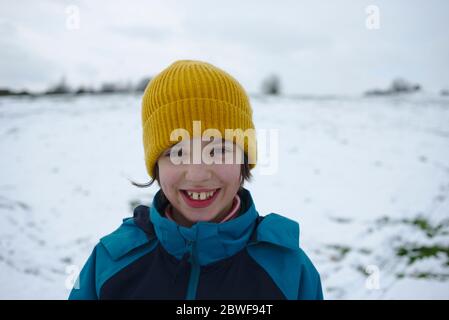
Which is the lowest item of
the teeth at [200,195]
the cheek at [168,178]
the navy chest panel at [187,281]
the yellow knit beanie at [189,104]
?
the navy chest panel at [187,281]

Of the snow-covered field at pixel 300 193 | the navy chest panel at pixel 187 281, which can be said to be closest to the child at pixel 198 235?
the navy chest panel at pixel 187 281

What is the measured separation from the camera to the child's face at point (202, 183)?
128 centimetres

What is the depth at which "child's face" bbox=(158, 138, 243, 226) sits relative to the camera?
128 cm

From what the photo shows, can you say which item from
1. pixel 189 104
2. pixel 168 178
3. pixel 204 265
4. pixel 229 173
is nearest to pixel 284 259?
pixel 204 265

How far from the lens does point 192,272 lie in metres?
1.34

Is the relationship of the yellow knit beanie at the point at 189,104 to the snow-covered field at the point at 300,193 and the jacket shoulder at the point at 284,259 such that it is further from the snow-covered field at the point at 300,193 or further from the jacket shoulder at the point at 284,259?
the snow-covered field at the point at 300,193

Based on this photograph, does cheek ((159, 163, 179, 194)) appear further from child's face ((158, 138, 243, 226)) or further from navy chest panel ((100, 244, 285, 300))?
navy chest panel ((100, 244, 285, 300))

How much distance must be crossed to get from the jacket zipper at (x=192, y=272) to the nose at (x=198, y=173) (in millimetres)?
274

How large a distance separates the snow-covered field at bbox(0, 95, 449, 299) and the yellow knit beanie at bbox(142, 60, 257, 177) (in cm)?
226

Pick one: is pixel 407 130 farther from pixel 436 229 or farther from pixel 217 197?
pixel 217 197

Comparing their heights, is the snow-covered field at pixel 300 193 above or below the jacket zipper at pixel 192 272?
below

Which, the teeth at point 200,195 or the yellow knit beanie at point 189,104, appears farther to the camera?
the yellow knit beanie at point 189,104
